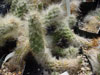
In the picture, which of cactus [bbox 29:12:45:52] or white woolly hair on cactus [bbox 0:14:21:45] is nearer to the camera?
cactus [bbox 29:12:45:52]

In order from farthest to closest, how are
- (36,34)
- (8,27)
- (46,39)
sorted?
(46,39) → (8,27) → (36,34)

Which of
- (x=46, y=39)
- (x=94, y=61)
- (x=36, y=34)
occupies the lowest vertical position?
(x=94, y=61)

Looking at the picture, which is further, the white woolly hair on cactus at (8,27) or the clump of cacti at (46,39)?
the white woolly hair on cactus at (8,27)

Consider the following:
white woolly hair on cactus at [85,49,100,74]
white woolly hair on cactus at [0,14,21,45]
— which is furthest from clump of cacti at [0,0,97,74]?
white woolly hair on cactus at [85,49,100,74]

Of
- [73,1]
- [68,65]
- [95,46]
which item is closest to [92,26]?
[95,46]

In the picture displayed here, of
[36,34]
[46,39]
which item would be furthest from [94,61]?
[36,34]

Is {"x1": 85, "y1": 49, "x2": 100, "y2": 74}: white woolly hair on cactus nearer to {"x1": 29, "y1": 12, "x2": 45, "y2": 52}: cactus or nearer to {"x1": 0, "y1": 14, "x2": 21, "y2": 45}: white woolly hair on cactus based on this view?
{"x1": 29, "y1": 12, "x2": 45, "y2": 52}: cactus

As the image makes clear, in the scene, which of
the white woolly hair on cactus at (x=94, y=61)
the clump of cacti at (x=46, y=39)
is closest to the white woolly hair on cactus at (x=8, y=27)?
the clump of cacti at (x=46, y=39)

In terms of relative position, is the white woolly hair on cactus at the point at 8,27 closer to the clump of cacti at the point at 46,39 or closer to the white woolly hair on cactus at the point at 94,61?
the clump of cacti at the point at 46,39

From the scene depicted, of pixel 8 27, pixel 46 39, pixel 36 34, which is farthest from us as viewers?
pixel 46 39

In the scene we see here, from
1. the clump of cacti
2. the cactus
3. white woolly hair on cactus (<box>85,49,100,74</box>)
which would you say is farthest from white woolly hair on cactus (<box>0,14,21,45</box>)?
white woolly hair on cactus (<box>85,49,100,74</box>)

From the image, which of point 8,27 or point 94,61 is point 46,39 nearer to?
point 8,27

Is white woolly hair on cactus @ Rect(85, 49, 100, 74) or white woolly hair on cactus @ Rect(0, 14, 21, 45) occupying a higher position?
white woolly hair on cactus @ Rect(0, 14, 21, 45)
